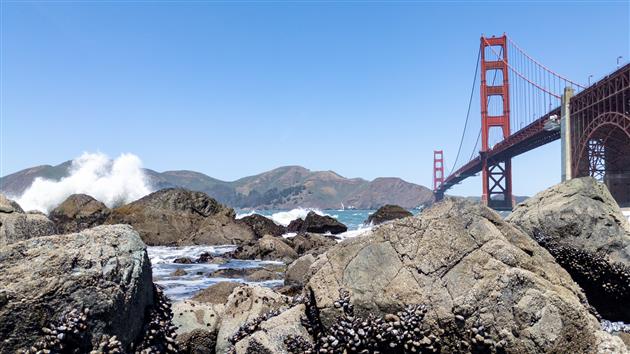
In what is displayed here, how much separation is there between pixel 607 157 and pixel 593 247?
120 ft

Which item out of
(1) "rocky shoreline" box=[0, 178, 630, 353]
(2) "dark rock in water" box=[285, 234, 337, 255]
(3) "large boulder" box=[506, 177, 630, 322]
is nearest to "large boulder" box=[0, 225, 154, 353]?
(1) "rocky shoreline" box=[0, 178, 630, 353]

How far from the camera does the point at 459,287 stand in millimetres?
4246

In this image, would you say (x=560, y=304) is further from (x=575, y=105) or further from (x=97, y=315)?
(x=575, y=105)

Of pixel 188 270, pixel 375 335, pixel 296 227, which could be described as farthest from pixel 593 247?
pixel 296 227

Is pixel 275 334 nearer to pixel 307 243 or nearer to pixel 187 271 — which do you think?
pixel 187 271

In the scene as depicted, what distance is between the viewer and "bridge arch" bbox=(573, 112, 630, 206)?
34.8 m

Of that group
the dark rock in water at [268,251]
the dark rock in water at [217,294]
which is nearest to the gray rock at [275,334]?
the dark rock in water at [217,294]

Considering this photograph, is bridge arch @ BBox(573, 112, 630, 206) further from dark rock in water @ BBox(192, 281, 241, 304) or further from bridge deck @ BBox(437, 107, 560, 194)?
dark rock in water @ BBox(192, 281, 241, 304)

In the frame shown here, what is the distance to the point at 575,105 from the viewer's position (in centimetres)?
3672

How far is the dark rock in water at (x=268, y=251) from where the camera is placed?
17.6m

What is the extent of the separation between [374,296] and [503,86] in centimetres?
6949

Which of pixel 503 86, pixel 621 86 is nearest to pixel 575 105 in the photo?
pixel 621 86

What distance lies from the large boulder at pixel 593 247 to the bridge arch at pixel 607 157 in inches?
1207

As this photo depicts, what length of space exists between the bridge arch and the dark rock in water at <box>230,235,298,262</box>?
86.4 ft
